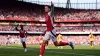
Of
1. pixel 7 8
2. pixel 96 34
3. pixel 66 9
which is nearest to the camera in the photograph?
pixel 96 34

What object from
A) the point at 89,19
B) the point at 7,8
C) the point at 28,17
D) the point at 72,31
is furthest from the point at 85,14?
the point at 7,8

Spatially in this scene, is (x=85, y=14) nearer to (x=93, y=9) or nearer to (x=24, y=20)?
(x=93, y=9)

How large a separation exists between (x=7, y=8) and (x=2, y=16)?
360 cm

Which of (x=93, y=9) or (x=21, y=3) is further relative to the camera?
(x=93, y=9)

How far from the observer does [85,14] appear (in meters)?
66.4

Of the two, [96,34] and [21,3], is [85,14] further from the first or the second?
[21,3]

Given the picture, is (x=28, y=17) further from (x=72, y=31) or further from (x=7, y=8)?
(x=72, y=31)

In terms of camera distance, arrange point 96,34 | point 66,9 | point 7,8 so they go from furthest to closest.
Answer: point 66,9 < point 7,8 < point 96,34

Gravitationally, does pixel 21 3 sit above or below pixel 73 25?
above

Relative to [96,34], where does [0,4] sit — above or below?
above

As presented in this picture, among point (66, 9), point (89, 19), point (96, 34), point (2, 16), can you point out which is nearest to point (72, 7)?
point (66, 9)

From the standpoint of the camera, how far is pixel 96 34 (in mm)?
60312

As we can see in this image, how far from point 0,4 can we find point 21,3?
4.94 metres

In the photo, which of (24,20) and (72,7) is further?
(72,7)
